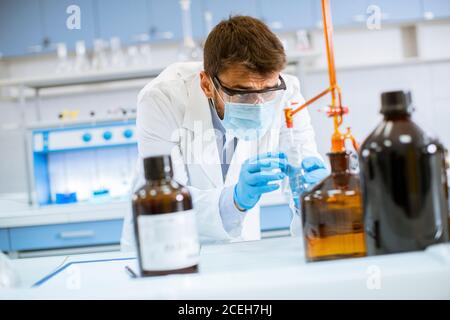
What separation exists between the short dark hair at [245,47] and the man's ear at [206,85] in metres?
0.11

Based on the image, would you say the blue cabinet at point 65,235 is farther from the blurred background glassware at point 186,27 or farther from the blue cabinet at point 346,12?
the blue cabinet at point 346,12

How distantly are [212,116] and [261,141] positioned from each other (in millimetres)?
175

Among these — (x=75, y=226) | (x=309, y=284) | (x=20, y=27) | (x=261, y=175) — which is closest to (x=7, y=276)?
(x=309, y=284)

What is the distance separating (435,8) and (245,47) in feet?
8.68

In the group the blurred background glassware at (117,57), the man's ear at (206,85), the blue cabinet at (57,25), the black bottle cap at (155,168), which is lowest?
the black bottle cap at (155,168)

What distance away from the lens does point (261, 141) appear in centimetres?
137

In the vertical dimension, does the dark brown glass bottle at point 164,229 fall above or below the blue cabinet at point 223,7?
below

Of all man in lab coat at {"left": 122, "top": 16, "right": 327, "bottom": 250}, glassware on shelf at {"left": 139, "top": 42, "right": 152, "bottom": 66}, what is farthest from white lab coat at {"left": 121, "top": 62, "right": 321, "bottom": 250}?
glassware on shelf at {"left": 139, "top": 42, "right": 152, "bottom": 66}

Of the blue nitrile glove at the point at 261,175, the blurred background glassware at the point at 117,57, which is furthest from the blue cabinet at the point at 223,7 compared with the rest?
the blue nitrile glove at the point at 261,175

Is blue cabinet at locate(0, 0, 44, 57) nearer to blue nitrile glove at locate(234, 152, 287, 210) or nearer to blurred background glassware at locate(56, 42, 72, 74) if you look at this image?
blurred background glassware at locate(56, 42, 72, 74)

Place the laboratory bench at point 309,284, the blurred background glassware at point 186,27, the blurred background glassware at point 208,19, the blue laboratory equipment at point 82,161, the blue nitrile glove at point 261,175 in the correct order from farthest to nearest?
the blurred background glassware at point 208,19 → the blurred background glassware at point 186,27 → the blue laboratory equipment at point 82,161 → the blue nitrile glove at point 261,175 → the laboratory bench at point 309,284

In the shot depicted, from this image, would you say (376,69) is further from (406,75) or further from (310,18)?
(310,18)

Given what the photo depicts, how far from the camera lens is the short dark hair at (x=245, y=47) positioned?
1.00 meters

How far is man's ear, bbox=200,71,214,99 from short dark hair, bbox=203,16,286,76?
0.11 m
